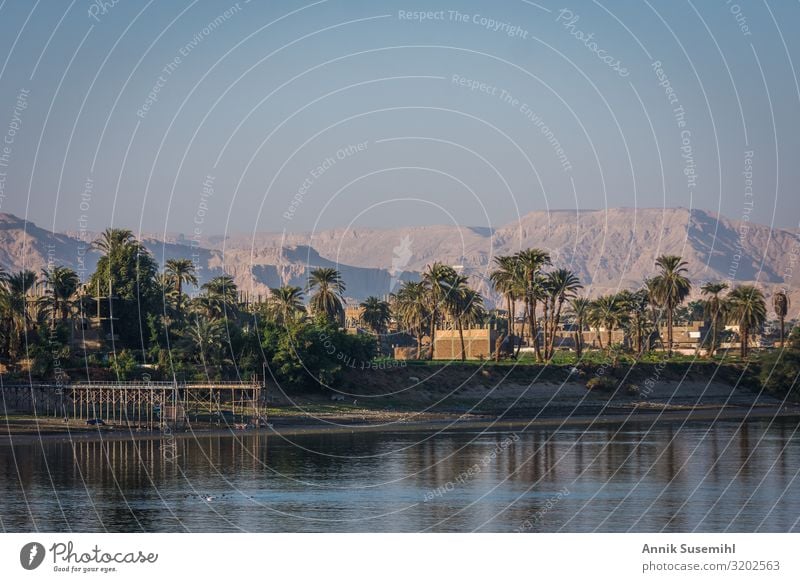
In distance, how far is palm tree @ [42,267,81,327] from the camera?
5172 inches

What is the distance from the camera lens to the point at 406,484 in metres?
78.1

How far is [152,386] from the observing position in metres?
106

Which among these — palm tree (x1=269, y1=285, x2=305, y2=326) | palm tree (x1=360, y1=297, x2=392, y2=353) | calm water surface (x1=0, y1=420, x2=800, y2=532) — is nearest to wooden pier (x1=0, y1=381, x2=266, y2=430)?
calm water surface (x1=0, y1=420, x2=800, y2=532)

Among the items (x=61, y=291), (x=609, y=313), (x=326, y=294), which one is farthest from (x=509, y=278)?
(x=61, y=291)

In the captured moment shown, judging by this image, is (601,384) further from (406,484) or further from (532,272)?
(406,484)

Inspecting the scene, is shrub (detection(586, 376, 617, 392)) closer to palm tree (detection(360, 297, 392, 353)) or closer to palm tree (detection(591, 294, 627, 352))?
palm tree (detection(591, 294, 627, 352))

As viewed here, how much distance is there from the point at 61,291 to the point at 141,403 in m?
24.8

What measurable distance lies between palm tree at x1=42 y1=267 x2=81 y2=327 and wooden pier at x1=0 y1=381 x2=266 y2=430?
20558mm

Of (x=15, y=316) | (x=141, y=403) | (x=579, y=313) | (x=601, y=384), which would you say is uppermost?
(x=579, y=313)

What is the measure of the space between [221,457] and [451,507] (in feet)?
87.4

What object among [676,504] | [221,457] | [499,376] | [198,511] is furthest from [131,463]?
[499,376]

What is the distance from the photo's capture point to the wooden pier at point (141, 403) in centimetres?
10625

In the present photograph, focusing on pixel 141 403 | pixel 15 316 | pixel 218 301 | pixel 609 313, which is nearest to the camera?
pixel 141 403

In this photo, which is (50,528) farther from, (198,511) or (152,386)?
(152,386)
